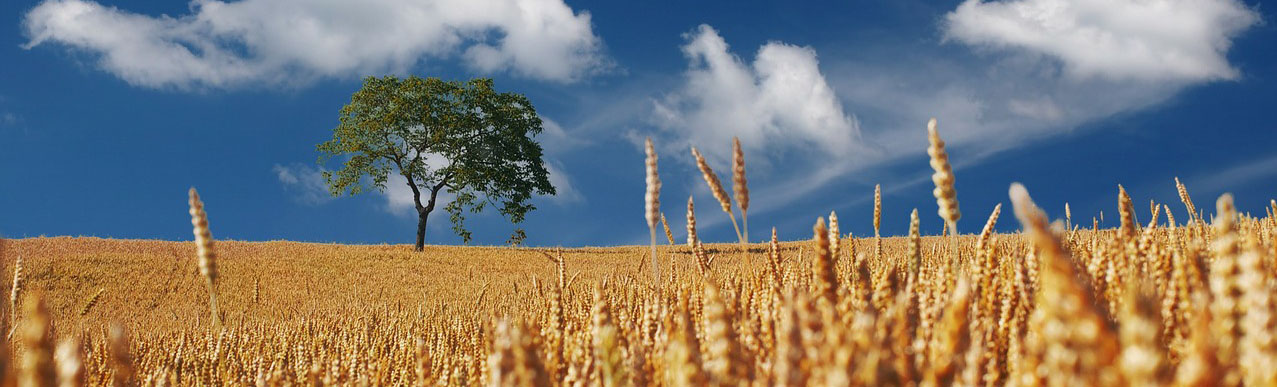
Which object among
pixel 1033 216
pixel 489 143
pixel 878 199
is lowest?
pixel 1033 216

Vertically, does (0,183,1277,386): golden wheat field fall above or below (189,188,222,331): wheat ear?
below

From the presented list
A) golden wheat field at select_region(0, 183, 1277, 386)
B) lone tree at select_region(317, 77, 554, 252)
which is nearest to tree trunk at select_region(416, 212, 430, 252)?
lone tree at select_region(317, 77, 554, 252)

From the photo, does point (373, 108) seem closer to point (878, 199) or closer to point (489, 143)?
point (489, 143)

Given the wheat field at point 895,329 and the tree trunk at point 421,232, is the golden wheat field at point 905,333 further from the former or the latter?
the tree trunk at point 421,232

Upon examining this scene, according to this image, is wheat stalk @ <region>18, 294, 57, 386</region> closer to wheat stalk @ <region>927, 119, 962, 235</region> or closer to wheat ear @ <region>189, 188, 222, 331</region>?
wheat ear @ <region>189, 188, 222, 331</region>

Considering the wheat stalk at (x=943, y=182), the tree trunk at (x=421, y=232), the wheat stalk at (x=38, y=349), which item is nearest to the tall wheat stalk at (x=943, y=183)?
the wheat stalk at (x=943, y=182)

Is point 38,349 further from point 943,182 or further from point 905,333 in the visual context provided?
point 943,182

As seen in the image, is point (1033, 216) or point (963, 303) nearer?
point (1033, 216)

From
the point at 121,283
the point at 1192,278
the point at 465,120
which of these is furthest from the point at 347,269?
the point at 1192,278

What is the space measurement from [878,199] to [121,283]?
72.0ft

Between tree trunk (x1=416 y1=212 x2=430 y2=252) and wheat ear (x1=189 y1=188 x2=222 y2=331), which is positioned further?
tree trunk (x1=416 y1=212 x2=430 y2=252)

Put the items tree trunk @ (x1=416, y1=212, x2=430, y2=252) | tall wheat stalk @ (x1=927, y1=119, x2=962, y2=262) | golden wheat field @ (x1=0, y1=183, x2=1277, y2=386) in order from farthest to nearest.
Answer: tree trunk @ (x1=416, y1=212, x2=430, y2=252)
tall wheat stalk @ (x1=927, y1=119, x2=962, y2=262)
golden wheat field @ (x1=0, y1=183, x2=1277, y2=386)

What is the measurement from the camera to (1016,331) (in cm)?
182

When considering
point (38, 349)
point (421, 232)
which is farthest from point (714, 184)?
point (421, 232)
